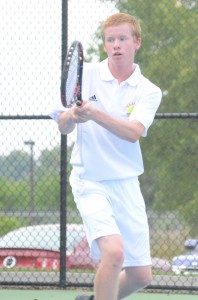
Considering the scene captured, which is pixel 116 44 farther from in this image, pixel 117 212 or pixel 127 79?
pixel 117 212

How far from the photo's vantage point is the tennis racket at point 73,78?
4492mm

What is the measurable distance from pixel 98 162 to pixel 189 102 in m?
7.89

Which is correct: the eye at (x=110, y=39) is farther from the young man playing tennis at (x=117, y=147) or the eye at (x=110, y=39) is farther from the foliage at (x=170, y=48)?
the foliage at (x=170, y=48)

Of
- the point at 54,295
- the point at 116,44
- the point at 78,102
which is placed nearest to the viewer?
the point at 78,102

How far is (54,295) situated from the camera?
669 cm

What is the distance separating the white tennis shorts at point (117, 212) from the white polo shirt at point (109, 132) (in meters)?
0.05

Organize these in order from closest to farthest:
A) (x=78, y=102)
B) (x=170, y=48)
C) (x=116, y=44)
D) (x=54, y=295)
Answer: (x=78, y=102)
(x=116, y=44)
(x=54, y=295)
(x=170, y=48)

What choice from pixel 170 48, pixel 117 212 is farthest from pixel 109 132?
pixel 170 48

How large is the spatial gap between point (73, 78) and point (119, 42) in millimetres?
302

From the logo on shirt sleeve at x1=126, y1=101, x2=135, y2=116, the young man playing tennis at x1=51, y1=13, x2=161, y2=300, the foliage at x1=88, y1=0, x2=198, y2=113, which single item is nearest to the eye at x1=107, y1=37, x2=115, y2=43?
the young man playing tennis at x1=51, y1=13, x2=161, y2=300

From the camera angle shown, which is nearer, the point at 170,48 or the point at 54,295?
the point at 54,295

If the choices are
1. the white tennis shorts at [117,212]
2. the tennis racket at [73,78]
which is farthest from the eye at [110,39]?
the white tennis shorts at [117,212]

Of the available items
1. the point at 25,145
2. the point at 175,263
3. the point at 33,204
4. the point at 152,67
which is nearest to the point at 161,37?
the point at 152,67

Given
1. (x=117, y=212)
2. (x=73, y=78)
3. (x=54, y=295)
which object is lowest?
(x=54, y=295)
